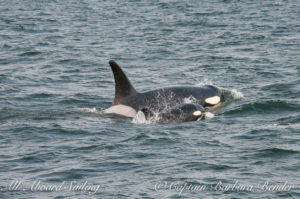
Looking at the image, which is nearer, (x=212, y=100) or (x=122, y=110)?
(x=122, y=110)

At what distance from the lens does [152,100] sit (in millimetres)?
16969

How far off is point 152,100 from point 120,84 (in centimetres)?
94

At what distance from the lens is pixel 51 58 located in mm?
26828

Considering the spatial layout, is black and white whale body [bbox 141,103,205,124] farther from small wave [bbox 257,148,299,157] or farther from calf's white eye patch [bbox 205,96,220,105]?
small wave [bbox 257,148,299,157]

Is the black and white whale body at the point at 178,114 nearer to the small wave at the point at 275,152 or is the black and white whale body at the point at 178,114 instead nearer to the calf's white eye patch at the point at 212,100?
the calf's white eye patch at the point at 212,100

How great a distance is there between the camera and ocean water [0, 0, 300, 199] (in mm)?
11984

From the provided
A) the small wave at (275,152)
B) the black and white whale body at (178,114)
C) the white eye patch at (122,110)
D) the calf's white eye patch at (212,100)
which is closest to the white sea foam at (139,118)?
the black and white whale body at (178,114)

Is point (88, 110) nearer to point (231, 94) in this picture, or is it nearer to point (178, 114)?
point (178, 114)

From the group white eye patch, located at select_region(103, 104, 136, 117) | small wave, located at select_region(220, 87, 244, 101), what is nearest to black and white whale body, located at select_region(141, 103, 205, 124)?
white eye patch, located at select_region(103, 104, 136, 117)

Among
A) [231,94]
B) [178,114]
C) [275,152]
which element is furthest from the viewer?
[231,94]

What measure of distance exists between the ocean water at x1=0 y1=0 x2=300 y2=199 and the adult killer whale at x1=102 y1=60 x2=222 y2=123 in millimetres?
531

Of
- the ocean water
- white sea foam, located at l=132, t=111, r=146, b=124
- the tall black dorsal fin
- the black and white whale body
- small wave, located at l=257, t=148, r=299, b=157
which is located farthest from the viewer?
the tall black dorsal fin

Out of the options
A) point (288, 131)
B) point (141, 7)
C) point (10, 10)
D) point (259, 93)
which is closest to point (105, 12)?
point (141, 7)

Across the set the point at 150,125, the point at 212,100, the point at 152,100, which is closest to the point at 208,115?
the point at 212,100
